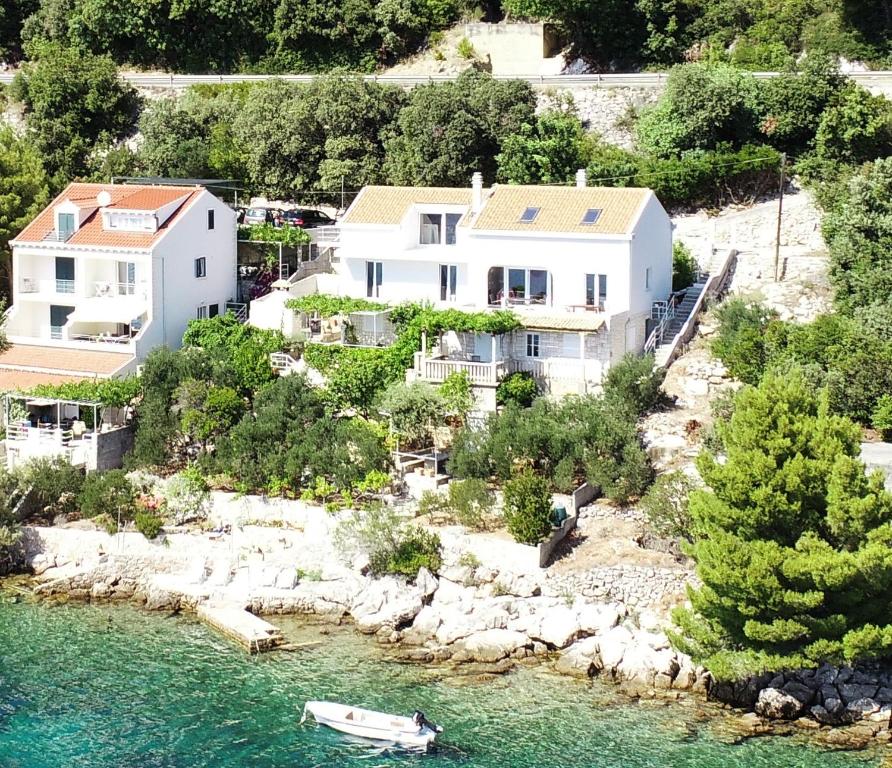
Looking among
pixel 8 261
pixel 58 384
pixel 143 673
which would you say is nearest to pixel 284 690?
pixel 143 673

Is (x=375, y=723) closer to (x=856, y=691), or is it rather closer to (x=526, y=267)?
(x=856, y=691)

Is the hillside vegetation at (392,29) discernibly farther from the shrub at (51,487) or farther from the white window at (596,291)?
the shrub at (51,487)

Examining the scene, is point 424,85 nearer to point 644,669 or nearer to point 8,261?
point 8,261

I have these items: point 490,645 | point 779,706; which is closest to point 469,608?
point 490,645

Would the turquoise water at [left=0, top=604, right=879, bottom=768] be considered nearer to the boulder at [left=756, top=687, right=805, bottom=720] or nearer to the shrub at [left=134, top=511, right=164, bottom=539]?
the boulder at [left=756, top=687, right=805, bottom=720]

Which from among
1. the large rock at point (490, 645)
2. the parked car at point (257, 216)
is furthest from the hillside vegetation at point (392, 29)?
the large rock at point (490, 645)

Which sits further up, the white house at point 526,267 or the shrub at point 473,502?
the white house at point 526,267
